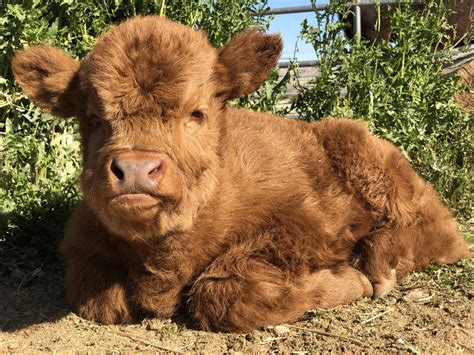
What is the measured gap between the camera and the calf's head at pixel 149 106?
10.4ft

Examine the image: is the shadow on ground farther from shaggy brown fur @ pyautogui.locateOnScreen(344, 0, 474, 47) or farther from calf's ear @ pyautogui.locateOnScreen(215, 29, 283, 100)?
shaggy brown fur @ pyautogui.locateOnScreen(344, 0, 474, 47)

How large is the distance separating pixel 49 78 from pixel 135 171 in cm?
127

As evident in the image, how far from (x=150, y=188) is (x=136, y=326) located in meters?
1.09

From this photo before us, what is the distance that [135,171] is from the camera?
3023 mm

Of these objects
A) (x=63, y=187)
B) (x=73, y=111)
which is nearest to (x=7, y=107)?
(x=63, y=187)

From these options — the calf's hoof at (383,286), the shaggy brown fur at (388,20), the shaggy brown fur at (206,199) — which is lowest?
the calf's hoof at (383,286)

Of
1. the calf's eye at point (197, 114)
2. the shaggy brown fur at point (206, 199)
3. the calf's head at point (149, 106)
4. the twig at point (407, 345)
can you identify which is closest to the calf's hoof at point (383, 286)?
the shaggy brown fur at point (206, 199)

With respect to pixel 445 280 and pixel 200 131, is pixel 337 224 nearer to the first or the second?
pixel 445 280

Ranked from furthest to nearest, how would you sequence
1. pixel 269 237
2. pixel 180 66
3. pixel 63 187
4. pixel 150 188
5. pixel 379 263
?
pixel 63 187
pixel 379 263
pixel 269 237
pixel 180 66
pixel 150 188

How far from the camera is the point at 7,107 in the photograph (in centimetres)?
599

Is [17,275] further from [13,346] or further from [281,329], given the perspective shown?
[281,329]

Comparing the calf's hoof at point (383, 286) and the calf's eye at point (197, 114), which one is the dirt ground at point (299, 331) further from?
the calf's eye at point (197, 114)

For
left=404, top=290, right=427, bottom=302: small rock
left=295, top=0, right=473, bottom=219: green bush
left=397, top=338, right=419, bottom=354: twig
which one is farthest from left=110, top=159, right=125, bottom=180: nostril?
left=295, top=0, right=473, bottom=219: green bush

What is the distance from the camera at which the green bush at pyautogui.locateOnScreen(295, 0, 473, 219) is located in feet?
21.6
